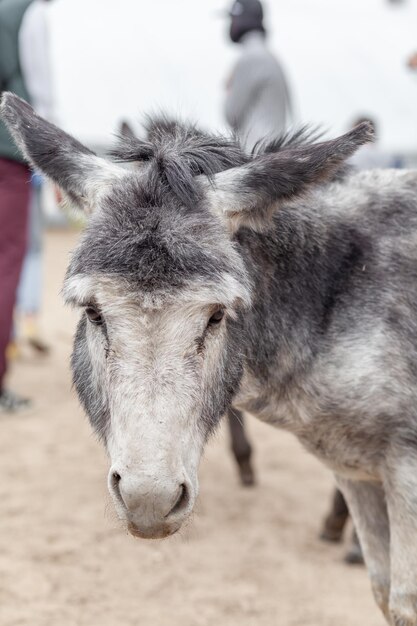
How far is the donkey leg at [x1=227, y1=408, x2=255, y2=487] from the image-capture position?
6285 millimetres

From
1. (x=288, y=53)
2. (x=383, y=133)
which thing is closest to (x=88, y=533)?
(x=383, y=133)

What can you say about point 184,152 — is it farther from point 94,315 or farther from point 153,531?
point 153,531

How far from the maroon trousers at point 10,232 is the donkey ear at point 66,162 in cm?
329

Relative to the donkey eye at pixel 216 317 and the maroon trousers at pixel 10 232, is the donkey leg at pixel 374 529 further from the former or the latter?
the maroon trousers at pixel 10 232

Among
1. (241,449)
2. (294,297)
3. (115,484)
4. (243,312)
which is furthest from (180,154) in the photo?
(241,449)

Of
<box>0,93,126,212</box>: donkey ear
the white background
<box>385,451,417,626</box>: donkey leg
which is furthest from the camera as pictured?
the white background

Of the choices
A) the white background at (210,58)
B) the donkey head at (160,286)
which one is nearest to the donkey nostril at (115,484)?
the donkey head at (160,286)

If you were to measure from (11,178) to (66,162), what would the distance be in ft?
11.3

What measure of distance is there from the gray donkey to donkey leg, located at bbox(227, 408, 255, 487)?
213 cm

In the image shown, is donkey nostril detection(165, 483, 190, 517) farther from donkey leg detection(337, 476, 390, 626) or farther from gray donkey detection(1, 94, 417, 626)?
donkey leg detection(337, 476, 390, 626)

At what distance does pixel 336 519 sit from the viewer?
5.66 metres

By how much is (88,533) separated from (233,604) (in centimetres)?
125

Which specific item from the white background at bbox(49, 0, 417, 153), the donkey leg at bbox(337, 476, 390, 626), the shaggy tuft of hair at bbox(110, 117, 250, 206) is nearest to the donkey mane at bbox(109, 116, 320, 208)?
the shaggy tuft of hair at bbox(110, 117, 250, 206)

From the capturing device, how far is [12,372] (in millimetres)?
9328
